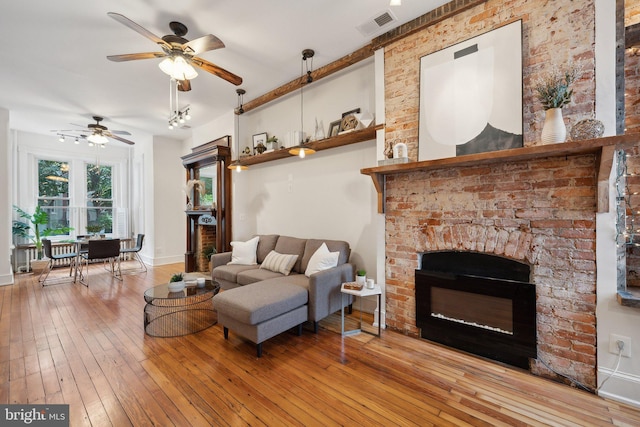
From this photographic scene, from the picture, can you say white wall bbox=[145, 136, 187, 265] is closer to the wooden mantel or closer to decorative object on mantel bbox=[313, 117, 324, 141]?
decorative object on mantel bbox=[313, 117, 324, 141]

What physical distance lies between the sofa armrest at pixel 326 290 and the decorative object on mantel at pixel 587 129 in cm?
228

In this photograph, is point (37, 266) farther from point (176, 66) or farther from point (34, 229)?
point (176, 66)

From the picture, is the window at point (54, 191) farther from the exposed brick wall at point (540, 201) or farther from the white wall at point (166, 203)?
the exposed brick wall at point (540, 201)

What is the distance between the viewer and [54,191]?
6207mm

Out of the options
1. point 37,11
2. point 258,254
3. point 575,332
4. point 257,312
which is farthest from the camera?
point 258,254

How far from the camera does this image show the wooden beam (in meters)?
3.14

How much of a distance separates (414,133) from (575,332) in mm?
2052

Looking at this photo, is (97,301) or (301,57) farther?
(97,301)

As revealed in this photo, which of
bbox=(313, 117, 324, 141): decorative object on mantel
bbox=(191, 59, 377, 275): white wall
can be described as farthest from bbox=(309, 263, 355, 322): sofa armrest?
bbox=(313, 117, 324, 141): decorative object on mantel

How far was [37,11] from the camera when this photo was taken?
7.97ft

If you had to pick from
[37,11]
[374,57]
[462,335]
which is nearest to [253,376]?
[462,335]

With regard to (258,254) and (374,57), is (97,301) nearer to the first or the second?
(258,254)

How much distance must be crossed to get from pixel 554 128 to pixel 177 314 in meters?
4.19

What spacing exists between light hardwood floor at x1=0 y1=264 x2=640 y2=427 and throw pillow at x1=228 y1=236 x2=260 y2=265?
46.8 inches
